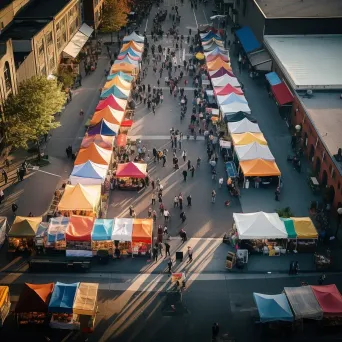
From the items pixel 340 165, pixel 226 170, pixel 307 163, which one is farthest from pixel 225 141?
pixel 340 165

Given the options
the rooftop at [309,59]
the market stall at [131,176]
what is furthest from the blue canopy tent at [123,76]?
the market stall at [131,176]

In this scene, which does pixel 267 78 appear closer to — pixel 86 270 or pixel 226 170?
pixel 226 170

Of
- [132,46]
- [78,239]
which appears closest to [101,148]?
[78,239]

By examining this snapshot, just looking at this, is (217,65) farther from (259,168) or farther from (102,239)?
(102,239)

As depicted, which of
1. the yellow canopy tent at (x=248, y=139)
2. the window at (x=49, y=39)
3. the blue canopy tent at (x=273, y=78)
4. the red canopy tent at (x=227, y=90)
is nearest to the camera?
the yellow canopy tent at (x=248, y=139)

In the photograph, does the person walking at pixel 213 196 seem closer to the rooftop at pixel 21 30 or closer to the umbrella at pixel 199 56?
the rooftop at pixel 21 30
